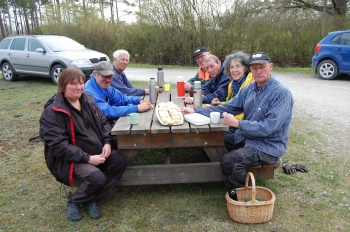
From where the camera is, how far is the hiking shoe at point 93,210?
112 inches

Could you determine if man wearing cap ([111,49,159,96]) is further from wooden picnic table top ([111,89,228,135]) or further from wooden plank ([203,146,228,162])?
wooden plank ([203,146,228,162])

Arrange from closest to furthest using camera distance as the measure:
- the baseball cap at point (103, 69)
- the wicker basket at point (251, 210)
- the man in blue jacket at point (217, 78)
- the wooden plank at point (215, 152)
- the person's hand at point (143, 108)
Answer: the wicker basket at point (251, 210), the wooden plank at point (215, 152), the baseball cap at point (103, 69), the person's hand at point (143, 108), the man in blue jacket at point (217, 78)

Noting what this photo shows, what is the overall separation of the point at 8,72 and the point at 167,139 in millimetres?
10128

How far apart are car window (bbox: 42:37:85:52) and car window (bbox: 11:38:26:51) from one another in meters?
0.93

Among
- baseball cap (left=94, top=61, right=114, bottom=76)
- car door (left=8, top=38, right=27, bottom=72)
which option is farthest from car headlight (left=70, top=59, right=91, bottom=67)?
baseball cap (left=94, top=61, right=114, bottom=76)

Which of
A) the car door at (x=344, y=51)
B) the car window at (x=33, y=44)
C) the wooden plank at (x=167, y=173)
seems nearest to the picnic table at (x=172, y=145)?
the wooden plank at (x=167, y=173)

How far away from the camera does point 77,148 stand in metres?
2.72

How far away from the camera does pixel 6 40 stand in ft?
36.8

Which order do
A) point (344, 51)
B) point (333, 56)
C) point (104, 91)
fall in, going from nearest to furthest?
point (104, 91), point (344, 51), point (333, 56)

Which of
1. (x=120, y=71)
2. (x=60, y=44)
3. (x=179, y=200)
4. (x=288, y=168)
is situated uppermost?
(x=60, y=44)

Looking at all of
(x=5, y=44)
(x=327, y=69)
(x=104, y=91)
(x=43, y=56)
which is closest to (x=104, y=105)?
(x=104, y=91)

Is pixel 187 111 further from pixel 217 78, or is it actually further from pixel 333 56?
pixel 333 56

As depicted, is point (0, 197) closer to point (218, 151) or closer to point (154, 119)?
point (154, 119)

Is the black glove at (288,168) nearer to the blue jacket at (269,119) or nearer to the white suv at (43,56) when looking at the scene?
the blue jacket at (269,119)
